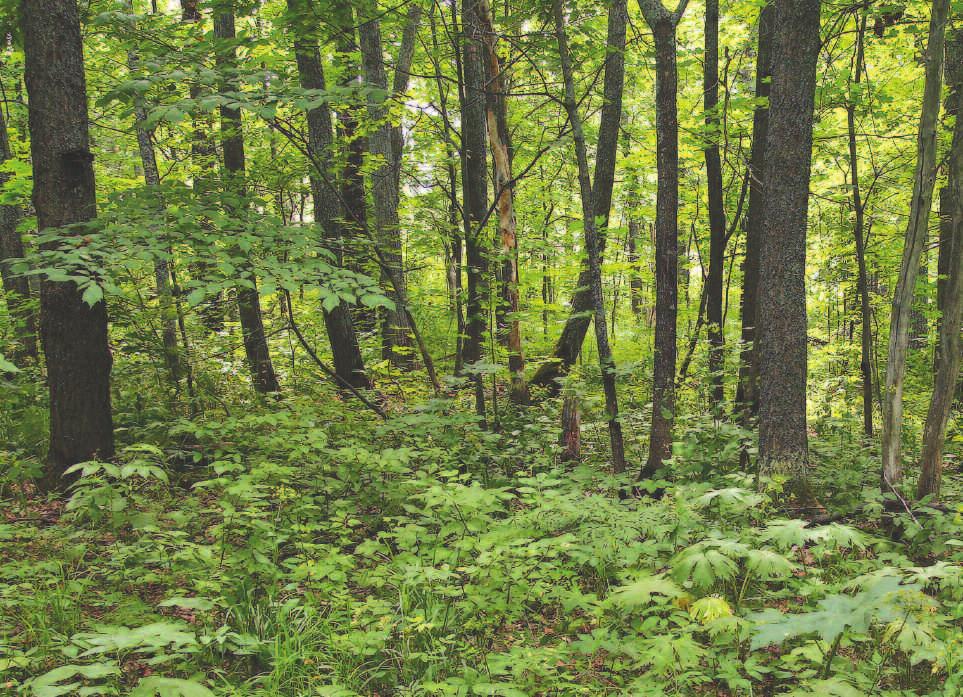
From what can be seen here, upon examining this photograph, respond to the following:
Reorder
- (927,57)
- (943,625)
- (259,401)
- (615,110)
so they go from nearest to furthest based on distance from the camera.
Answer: (943,625) → (927,57) → (259,401) → (615,110)

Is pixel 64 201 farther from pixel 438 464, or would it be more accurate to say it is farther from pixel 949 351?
pixel 949 351

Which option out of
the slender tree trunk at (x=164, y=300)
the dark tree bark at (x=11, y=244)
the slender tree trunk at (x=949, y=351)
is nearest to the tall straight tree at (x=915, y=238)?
the slender tree trunk at (x=949, y=351)

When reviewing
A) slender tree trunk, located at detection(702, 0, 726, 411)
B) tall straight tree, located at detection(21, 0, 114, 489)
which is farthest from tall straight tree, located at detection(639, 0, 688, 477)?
tall straight tree, located at detection(21, 0, 114, 489)

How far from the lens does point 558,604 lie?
3.64 m

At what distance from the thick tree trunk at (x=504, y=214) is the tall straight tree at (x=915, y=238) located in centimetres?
374

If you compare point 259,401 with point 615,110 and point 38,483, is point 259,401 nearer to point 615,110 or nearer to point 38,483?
point 38,483

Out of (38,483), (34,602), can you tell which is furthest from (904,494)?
(38,483)

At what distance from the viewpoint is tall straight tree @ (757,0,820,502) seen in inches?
172

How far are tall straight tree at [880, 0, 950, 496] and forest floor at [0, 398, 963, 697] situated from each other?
0.55m

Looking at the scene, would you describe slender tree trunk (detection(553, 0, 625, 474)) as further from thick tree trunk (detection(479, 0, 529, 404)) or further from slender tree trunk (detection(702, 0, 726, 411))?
slender tree trunk (detection(702, 0, 726, 411))

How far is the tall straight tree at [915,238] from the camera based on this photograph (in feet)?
12.8

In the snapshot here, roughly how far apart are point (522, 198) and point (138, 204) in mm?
12266

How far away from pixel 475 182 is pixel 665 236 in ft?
14.0

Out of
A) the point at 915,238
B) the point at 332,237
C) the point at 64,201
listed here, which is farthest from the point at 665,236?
the point at 64,201
